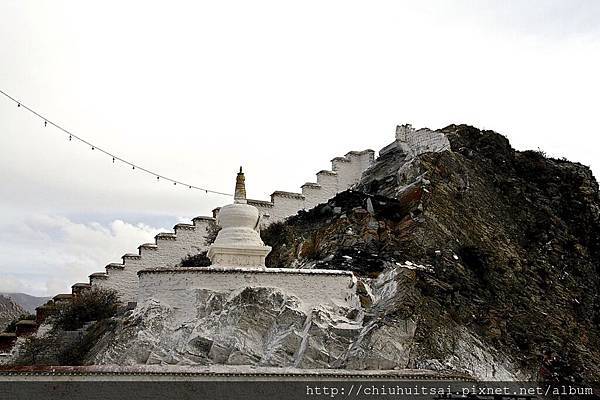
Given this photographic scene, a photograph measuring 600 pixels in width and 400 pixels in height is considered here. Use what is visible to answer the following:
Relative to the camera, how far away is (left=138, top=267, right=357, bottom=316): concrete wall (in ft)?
57.0

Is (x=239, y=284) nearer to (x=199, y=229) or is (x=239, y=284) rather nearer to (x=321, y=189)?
(x=199, y=229)

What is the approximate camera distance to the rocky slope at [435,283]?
1631 cm

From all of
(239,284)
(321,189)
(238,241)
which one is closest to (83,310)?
(238,241)

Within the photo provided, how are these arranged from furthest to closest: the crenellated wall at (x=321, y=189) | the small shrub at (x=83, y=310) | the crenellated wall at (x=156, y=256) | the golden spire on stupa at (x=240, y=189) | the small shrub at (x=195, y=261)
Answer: the crenellated wall at (x=321, y=189), the small shrub at (x=195, y=261), the crenellated wall at (x=156, y=256), the small shrub at (x=83, y=310), the golden spire on stupa at (x=240, y=189)

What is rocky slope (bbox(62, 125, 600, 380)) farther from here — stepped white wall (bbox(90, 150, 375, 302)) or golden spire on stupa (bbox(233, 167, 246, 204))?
golden spire on stupa (bbox(233, 167, 246, 204))

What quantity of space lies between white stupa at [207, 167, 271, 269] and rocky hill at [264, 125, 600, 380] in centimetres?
216

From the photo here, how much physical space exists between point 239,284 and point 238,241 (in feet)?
8.05

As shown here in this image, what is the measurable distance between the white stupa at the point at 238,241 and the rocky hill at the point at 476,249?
2.16 meters

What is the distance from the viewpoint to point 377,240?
21125 millimetres

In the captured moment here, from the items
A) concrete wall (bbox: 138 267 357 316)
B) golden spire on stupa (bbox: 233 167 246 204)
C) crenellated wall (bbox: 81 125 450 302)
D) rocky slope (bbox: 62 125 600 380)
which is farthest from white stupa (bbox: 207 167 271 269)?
crenellated wall (bbox: 81 125 450 302)

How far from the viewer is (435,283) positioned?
18.7 m

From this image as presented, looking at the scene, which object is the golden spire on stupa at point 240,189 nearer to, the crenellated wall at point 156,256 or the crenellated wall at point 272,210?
the crenellated wall at point 272,210

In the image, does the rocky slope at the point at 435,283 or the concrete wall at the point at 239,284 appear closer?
the rocky slope at the point at 435,283

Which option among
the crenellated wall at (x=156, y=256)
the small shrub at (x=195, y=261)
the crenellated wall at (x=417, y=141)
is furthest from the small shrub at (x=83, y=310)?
the crenellated wall at (x=417, y=141)
